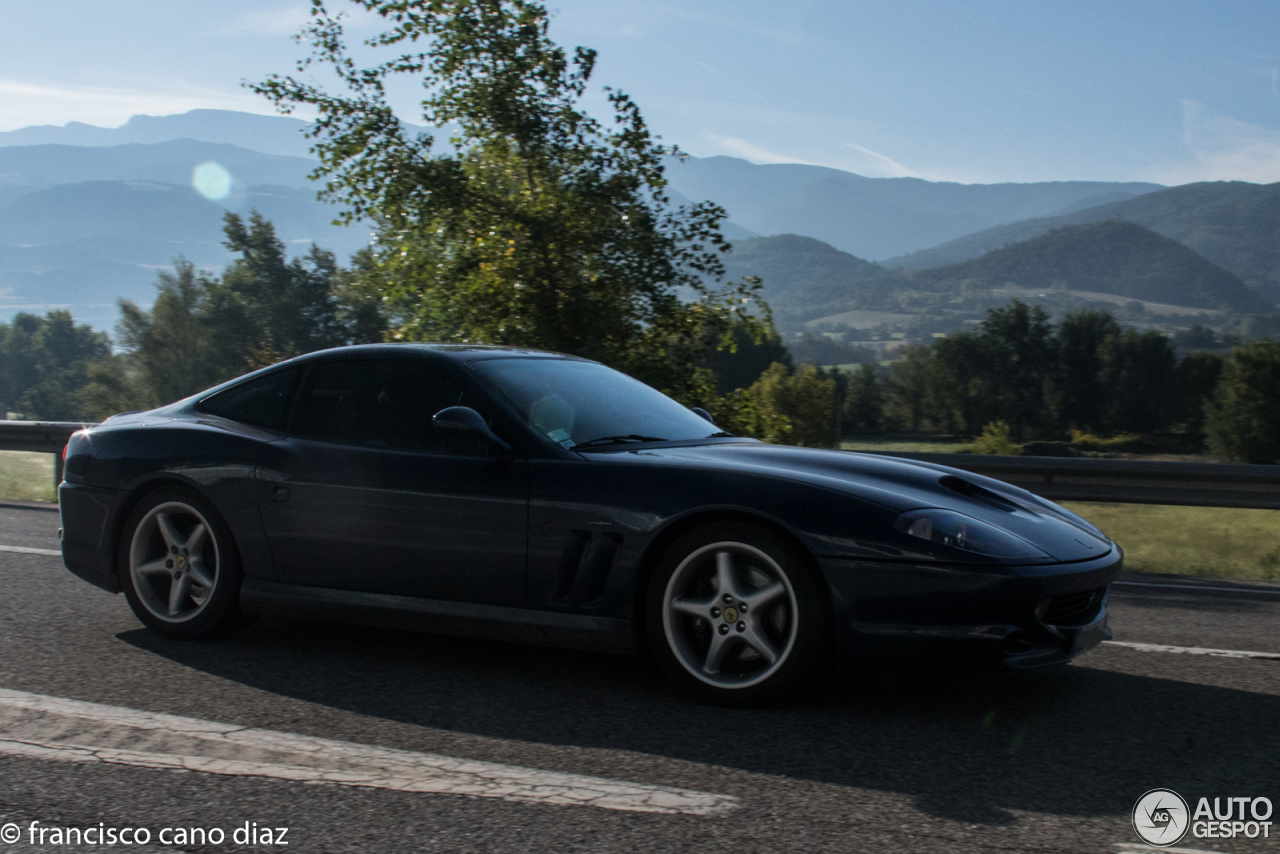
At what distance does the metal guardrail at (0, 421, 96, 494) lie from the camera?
1071 cm

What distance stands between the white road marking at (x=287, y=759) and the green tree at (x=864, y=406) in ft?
399

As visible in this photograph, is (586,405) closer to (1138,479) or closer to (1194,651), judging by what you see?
(1194,651)

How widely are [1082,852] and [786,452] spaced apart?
2.02 meters

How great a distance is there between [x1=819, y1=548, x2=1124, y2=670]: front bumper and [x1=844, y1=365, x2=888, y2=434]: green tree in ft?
397

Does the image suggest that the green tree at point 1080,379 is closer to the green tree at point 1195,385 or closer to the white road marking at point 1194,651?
the green tree at point 1195,385

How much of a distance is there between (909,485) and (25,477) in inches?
496

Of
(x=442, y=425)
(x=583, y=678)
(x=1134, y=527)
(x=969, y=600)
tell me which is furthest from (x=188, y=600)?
(x=1134, y=527)

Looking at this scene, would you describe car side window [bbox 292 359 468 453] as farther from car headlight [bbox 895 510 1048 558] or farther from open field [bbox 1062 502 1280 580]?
open field [bbox 1062 502 1280 580]

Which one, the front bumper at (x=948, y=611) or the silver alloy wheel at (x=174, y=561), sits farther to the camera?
the silver alloy wheel at (x=174, y=561)

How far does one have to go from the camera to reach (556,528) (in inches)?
147

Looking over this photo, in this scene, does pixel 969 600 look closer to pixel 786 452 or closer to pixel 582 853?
pixel 786 452

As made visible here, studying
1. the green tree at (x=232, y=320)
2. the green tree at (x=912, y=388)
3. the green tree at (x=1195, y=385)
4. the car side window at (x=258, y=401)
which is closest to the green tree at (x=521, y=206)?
the car side window at (x=258, y=401)

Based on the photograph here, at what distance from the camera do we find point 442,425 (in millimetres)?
3885

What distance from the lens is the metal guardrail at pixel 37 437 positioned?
10.7 metres
